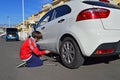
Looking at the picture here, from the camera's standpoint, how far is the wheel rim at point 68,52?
6.45 metres

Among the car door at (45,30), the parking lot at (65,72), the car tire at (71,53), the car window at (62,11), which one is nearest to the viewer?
the parking lot at (65,72)

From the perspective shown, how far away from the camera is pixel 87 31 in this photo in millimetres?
5875

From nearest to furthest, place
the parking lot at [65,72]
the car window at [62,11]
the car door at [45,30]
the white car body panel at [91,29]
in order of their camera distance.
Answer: the parking lot at [65,72] < the white car body panel at [91,29] < the car window at [62,11] < the car door at [45,30]

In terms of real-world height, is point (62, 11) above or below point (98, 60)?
above

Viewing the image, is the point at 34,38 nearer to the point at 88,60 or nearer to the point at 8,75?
the point at 8,75

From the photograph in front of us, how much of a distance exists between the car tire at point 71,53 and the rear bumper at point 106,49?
18.6 inches

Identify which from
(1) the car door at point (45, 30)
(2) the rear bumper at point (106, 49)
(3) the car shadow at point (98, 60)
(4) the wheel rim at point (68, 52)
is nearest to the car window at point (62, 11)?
(1) the car door at point (45, 30)

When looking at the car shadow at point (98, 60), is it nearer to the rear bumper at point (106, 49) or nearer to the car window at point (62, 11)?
the rear bumper at point (106, 49)

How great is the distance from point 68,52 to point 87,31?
1.04 metres

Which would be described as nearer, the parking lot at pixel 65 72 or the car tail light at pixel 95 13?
the parking lot at pixel 65 72

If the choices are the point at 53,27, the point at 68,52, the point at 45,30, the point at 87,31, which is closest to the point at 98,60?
the point at 68,52

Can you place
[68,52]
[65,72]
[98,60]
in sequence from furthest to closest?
[98,60], [68,52], [65,72]

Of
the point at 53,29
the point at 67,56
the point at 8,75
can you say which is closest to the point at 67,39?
the point at 67,56

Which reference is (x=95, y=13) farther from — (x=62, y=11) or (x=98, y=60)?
(x=98, y=60)
